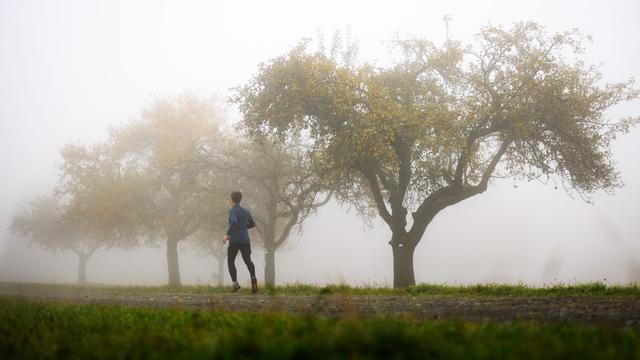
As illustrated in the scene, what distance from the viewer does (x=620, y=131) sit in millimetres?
20531

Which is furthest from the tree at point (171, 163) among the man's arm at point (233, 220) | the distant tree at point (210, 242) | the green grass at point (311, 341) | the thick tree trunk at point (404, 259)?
the green grass at point (311, 341)

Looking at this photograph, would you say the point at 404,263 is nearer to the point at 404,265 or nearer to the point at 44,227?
the point at 404,265

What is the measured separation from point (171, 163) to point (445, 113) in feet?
64.8

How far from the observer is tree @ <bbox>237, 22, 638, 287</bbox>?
62.9 feet

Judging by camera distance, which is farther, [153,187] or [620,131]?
[153,187]

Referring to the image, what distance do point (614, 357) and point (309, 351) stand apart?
2.70 m

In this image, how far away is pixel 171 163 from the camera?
3212 centimetres

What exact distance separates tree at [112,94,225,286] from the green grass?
23634 mm

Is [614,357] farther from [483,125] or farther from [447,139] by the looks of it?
[483,125]

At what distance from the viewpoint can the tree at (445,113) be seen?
19.2 metres

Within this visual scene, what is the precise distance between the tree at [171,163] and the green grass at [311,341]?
23.6m

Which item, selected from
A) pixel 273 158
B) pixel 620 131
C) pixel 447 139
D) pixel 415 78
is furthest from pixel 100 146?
pixel 620 131

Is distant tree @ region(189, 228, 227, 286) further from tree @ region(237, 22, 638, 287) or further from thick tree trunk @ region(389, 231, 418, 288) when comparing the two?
thick tree trunk @ region(389, 231, 418, 288)

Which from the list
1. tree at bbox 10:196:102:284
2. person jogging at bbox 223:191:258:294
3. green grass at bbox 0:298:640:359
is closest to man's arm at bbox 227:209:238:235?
person jogging at bbox 223:191:258:294
